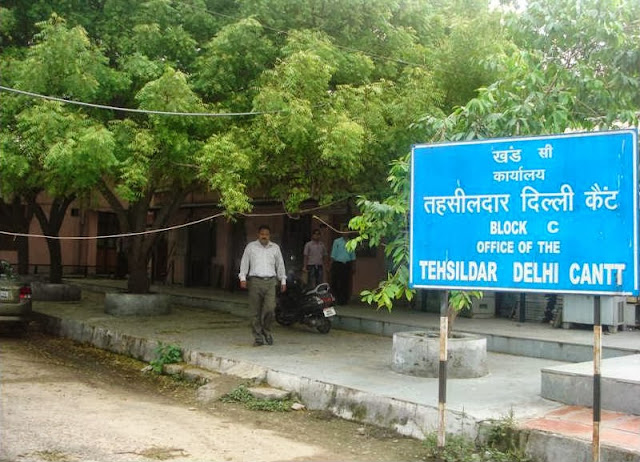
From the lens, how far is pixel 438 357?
810 cm

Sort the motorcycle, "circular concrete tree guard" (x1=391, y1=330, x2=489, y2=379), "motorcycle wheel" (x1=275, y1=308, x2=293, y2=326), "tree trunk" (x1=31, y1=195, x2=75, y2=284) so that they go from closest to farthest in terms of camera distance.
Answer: "circular concrete tree guard" (x1=391, y1=330, x2=489, y2=379) < the motorcycle < "motorcycle wheel" (x1=275, y1=308, x2=293, y2=326) < "tree trunk" (x1=31, y1=195, x2=75, y2=284)

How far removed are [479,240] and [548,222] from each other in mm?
571

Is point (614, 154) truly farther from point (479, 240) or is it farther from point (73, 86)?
point (73, 86)

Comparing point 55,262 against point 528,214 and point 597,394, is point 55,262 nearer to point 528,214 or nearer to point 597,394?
point 528,214

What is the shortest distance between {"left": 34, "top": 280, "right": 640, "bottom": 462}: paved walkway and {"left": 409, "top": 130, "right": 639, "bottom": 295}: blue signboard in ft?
4.86

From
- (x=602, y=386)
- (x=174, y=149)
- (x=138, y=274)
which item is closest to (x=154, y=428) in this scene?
(x=602, y=386)

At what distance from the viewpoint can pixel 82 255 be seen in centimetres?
2856

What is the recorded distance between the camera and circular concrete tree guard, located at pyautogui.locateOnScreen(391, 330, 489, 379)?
811cm

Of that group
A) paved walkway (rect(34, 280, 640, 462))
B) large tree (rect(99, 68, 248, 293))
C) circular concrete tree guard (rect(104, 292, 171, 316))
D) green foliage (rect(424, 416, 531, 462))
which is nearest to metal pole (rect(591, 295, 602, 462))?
paved walkway (rect(34, 280, 640, 462))

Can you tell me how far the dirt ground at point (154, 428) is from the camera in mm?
5777

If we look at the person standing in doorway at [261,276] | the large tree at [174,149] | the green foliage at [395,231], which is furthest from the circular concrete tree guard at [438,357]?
the large tree at [174,149]

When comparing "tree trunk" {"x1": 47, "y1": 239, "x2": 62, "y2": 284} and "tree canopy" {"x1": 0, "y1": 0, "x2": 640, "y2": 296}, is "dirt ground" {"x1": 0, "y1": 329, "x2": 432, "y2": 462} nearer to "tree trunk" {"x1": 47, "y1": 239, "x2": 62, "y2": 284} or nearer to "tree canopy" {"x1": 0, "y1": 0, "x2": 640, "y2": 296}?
"tree canopy" {"x1": 0, "y1": 0, "x2": 640, "y2": 296}

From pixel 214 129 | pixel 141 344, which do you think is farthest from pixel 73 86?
pixel 141 344

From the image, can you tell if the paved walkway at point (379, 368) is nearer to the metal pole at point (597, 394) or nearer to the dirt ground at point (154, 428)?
the dirt ground at point (154, 428)
